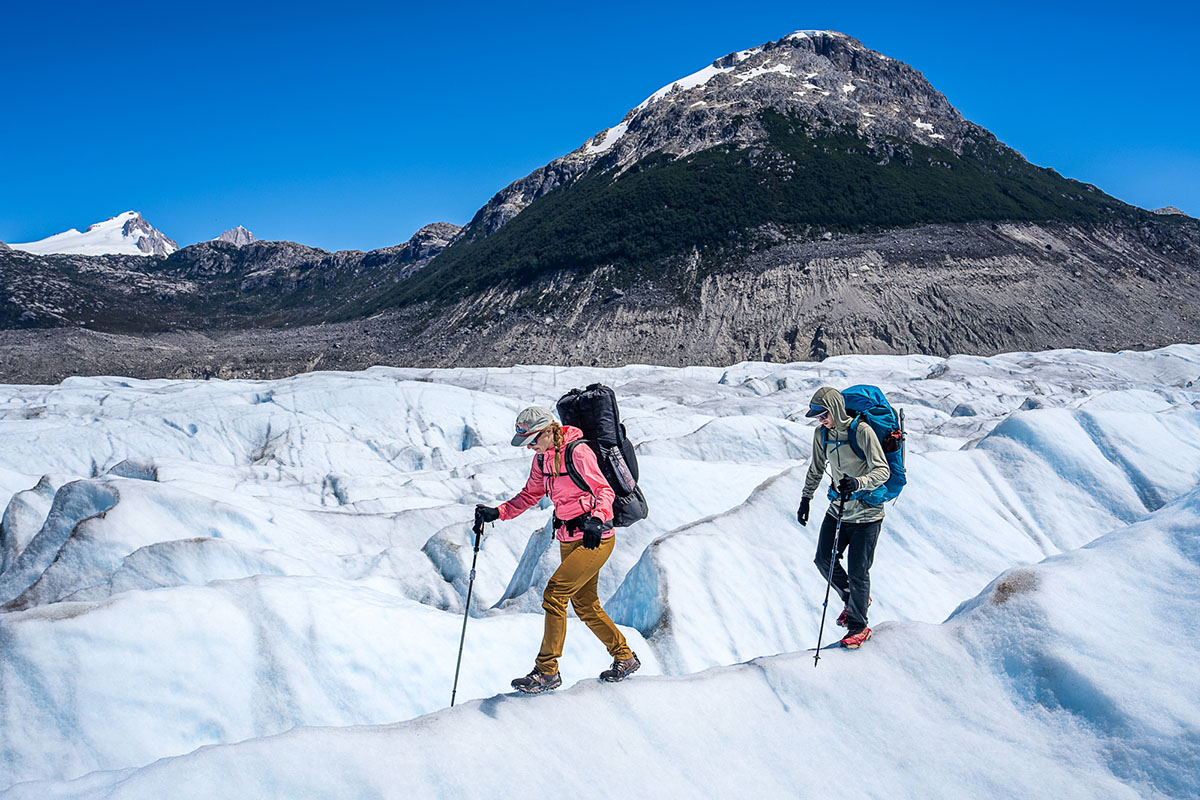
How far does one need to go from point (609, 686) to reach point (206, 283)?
647 ft

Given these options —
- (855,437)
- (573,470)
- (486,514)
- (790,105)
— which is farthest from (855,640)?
(790,105)

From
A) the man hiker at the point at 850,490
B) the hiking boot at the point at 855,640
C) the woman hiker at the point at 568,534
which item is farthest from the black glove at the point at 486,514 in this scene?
the hiking boot at the point at 855,640

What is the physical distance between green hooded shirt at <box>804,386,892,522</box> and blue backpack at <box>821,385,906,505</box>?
5cm

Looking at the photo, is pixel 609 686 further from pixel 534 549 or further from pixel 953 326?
pixel 953 326

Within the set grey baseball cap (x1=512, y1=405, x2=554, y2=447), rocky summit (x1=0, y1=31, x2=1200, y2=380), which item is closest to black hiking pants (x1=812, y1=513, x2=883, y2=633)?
grey baseball cap (x1=512, y1=405, x2=554, y2=447)

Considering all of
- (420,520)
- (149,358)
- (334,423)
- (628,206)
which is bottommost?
(420,520)

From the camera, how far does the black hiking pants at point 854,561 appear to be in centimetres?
611

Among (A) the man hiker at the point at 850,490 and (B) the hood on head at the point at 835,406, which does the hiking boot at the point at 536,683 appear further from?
(B) the hood on head at the point at 835,406

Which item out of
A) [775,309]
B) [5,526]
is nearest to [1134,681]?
[5,526]

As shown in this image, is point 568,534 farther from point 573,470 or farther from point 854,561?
point 854,561

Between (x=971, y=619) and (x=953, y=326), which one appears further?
(x=953, y=326)

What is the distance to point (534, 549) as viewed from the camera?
41.5 feet

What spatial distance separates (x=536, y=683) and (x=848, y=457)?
323cm

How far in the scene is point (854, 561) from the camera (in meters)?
6.37
